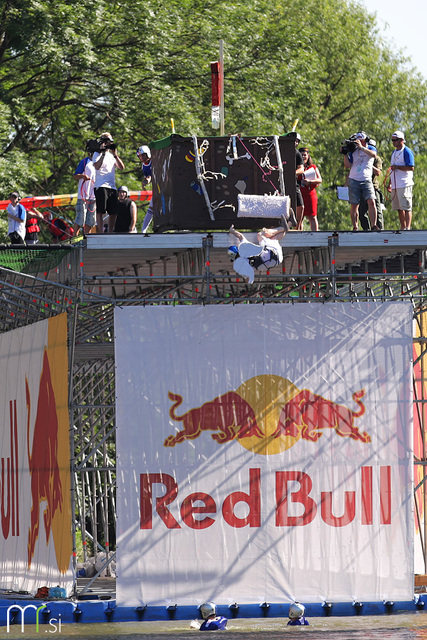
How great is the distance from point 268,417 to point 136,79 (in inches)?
672

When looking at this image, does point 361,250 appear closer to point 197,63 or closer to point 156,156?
point 156,156

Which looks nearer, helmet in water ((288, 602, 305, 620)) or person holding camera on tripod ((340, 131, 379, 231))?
helmet in water ((288, 602, 305, 620))

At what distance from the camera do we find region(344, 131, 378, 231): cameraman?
67.1 ft

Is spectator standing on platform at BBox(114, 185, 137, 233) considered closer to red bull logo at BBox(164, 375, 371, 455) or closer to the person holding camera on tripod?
red bull logo at BBox(164, 375, 371, 455)

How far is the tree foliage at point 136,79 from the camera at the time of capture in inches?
1298

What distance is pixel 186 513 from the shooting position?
62.7 ft

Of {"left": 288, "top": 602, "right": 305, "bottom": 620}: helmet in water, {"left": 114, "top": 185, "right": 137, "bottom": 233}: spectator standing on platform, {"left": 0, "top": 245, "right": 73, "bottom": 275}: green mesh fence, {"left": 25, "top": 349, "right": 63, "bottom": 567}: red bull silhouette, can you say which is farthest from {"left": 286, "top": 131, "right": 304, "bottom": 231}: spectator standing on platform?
{"left": 288, "top": 602, "right": 305, "bottom": 620}: helmet in water

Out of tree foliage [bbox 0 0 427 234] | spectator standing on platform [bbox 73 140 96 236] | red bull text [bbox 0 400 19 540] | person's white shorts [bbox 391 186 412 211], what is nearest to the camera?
person's white shorts [bbox 391 186 412 211]

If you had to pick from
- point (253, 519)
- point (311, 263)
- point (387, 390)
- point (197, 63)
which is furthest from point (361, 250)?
point (197, 63)

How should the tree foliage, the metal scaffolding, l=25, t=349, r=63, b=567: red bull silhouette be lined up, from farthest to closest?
the tree foliage, l=25, t=349, r=63, b=567: red bull silhouette, the metal scaffolding

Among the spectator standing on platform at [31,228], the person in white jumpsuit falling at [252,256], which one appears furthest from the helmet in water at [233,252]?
the spectator standing on platform at [31,228]

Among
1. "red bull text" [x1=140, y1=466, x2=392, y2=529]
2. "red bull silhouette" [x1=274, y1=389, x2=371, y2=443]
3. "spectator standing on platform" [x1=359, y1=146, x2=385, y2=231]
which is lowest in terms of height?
"red bull text" [x1=140, y1=466, x2=392, y2=529]

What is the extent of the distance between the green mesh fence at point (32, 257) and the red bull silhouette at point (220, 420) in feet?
9.72

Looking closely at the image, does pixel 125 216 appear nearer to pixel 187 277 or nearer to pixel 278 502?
pixel 187 277
